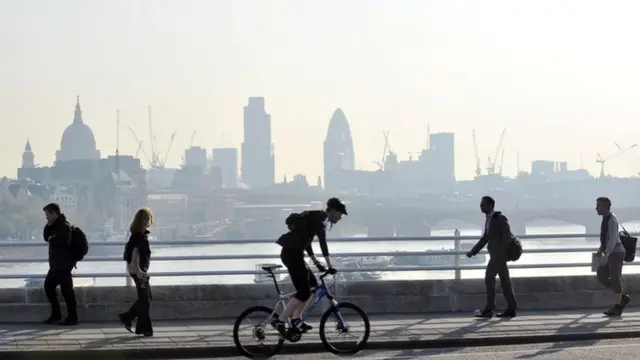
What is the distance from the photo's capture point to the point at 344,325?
40.6 ft

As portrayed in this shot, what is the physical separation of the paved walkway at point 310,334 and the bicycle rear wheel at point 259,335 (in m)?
0.10

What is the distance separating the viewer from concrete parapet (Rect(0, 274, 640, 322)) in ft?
52.0

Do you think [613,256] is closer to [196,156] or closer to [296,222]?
[296,222]

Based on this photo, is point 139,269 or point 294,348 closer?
point 294,348

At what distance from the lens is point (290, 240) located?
482 inches

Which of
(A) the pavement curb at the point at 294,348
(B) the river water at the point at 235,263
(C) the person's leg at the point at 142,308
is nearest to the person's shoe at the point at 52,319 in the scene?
(C) the person's leg at the point at 142,308

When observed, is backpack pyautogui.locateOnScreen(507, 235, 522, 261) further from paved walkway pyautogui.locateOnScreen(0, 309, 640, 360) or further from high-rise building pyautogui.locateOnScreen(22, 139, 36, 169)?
high-rise building pyautogui.locateOnScreen(22, 139, 36, 169)

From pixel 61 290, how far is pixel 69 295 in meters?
0.18

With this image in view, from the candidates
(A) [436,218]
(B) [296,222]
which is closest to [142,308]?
(B) [296,222]

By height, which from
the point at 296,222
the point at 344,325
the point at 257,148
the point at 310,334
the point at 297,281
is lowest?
the point at 310,334

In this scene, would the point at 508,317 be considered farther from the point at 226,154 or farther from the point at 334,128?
the point at 334,128

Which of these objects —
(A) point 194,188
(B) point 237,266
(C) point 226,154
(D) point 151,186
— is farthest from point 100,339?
(C) point 226,154

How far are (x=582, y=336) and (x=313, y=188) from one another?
314 ft

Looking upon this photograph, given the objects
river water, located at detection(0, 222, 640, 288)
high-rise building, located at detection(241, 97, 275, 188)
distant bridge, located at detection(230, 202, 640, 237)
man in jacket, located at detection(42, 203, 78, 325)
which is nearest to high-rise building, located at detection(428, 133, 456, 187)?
high-rise building, located at detection(241, 97, 275, 188)
